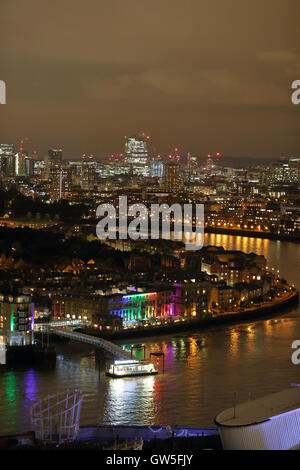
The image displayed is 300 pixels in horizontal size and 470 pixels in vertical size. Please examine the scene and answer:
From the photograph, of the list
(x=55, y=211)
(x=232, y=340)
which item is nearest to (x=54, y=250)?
(x=232, y=340)

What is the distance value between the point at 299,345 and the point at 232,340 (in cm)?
48

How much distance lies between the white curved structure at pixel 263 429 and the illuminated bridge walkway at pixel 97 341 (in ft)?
6.87

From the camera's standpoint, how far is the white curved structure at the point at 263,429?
2.66 m

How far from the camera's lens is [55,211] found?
1620 cm

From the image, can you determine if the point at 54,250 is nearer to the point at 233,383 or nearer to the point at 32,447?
the point at 233,383

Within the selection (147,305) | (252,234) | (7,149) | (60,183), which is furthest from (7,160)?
(147,305)

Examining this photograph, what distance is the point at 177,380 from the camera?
439 cm

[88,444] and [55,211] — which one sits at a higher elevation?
[55,211]

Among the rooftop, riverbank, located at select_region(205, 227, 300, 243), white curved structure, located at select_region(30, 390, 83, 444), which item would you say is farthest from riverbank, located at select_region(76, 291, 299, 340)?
riverbank, located at select_region(205, 227, 300, 243)

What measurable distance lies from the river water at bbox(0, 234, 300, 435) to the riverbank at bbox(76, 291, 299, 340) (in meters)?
0.13

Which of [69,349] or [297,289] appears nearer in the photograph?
[69,349]

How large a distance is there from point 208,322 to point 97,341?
3.86ft

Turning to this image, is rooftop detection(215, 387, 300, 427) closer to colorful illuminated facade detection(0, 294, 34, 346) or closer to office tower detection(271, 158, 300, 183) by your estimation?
colorful illuminated facade detection(0, 294, 34, 346)

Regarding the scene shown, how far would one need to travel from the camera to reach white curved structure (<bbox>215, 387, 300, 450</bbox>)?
266 centimetres
